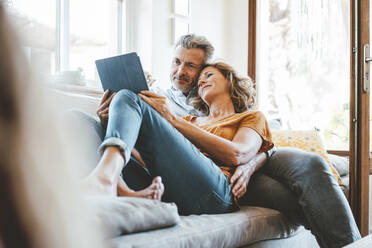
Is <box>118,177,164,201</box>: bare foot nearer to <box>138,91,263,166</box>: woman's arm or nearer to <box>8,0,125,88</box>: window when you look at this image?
<box>138,91,263,166</box>: woman's arm

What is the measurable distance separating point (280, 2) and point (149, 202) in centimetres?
298

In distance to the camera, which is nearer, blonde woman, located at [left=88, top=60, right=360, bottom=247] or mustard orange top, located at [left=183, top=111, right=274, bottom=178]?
blonde woman, located at [left=88, top=60, right=360, bottom=247]

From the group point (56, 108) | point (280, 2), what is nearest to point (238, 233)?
point (56, 108)

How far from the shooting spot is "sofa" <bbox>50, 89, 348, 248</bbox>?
32.5 inches

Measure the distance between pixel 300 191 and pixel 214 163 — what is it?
32cm

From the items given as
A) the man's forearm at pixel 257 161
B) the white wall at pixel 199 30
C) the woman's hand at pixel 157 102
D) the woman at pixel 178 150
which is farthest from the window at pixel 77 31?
the man's forearm at pixel 257 161

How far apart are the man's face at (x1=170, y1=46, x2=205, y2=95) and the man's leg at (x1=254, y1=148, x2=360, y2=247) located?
0.79 meters

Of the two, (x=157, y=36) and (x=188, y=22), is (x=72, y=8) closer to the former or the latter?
(x=157, y=36)

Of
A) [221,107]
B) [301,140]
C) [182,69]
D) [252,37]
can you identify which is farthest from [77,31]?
[252,37]

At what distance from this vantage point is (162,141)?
1.14m

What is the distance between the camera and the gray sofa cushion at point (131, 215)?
737 mm

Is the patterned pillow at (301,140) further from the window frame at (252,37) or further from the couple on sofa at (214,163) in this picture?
the window frame at (252,37)

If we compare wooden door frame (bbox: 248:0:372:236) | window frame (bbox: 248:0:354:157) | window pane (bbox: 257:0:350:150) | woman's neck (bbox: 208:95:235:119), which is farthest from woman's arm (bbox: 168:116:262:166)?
window frame (bbox: 248:0:354:157)

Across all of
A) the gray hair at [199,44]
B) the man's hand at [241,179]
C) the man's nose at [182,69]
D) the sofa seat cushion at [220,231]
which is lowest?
the sofa seat cushion at [220,231]
